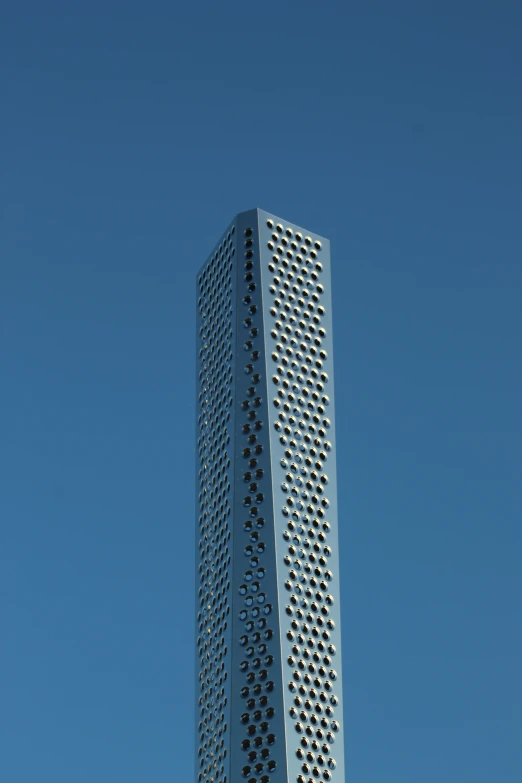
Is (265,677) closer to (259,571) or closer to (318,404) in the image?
(259,571)

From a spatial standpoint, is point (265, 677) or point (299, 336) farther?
point (299, 336)

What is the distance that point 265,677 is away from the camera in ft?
253

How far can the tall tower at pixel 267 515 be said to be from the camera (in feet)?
253

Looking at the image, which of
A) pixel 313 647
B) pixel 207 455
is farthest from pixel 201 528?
pixel 313 647

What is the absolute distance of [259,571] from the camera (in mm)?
79750

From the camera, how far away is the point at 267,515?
80.7 metres

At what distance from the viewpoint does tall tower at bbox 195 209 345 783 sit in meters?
77.2
